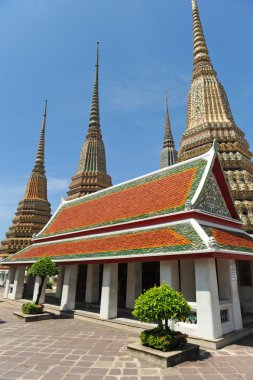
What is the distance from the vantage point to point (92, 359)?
22.5 feet

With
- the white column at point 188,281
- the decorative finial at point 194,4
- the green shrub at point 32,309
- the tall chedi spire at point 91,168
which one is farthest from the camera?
the tall chedi spire at point 91,168

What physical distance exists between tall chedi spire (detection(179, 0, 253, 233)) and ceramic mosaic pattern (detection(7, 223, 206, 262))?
9635 millimetres

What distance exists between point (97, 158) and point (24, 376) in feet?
116

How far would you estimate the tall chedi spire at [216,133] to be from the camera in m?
19.9

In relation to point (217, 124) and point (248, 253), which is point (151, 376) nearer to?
point (248, 253)

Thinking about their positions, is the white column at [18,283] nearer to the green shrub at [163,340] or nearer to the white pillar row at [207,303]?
the green shrub at [163,340]

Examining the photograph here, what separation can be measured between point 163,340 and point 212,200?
7218 mm

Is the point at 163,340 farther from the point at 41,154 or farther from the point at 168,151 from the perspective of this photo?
the point at 168,151

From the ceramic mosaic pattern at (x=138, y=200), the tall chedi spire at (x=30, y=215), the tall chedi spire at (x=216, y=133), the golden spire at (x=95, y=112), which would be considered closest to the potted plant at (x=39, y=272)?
the ceramic mosaic pattern at (x=138, y=200)

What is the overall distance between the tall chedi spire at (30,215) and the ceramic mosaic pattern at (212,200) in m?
26.6

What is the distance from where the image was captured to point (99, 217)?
16422 millimetres

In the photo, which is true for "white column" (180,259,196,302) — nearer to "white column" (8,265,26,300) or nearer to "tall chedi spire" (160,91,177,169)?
"white column" (8,265,26,300)

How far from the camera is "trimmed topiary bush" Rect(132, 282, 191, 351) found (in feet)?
22.9

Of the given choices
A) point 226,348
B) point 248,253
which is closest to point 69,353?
point 226,348
